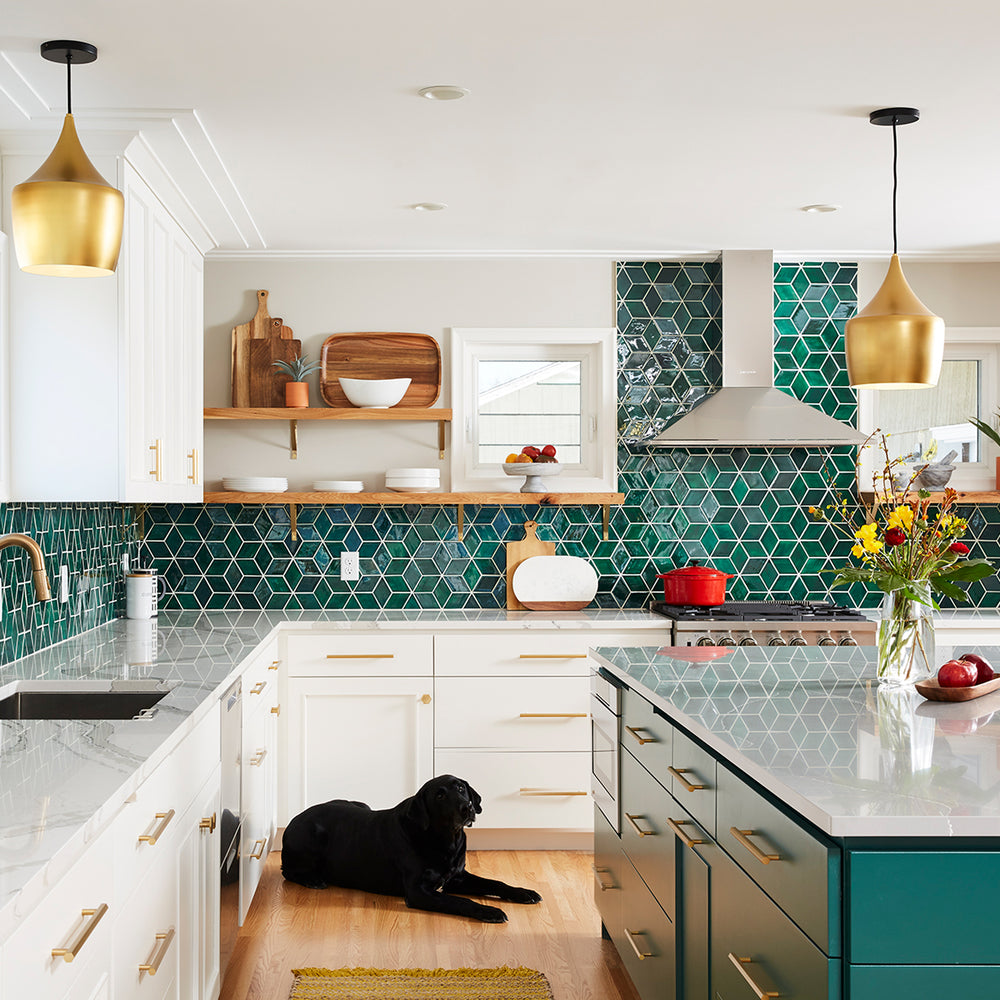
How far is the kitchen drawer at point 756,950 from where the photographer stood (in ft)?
4.96

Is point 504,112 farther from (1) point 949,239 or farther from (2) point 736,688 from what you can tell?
(1) point 949,239

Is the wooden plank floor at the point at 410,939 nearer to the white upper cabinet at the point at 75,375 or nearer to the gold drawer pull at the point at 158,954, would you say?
the gold drawer pull at the point at 158,954

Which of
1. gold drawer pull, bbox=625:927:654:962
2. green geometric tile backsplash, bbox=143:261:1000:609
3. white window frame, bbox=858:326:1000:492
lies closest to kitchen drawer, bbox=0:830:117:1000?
gold drawer pull, bbox=625:927:654:962

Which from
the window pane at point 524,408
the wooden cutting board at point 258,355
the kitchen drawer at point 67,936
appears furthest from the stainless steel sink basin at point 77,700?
the window pane at point 524,408

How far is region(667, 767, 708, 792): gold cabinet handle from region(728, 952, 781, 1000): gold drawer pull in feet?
1.05

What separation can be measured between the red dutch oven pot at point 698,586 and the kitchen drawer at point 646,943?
1.74m

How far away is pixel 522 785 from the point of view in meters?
4.18

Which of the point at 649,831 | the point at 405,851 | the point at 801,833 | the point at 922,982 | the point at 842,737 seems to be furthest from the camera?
the point at 405,851

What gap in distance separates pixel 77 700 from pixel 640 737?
1.41 meters

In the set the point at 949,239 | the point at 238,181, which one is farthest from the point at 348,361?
the point at 949,239

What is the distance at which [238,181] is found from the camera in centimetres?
360

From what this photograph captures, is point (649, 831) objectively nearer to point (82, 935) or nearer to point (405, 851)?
point (405, 851)

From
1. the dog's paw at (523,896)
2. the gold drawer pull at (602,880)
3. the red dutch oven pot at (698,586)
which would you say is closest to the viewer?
the gold drawer pull at (602,880)

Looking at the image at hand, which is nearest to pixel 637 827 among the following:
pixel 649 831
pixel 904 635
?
pixel 649 831
